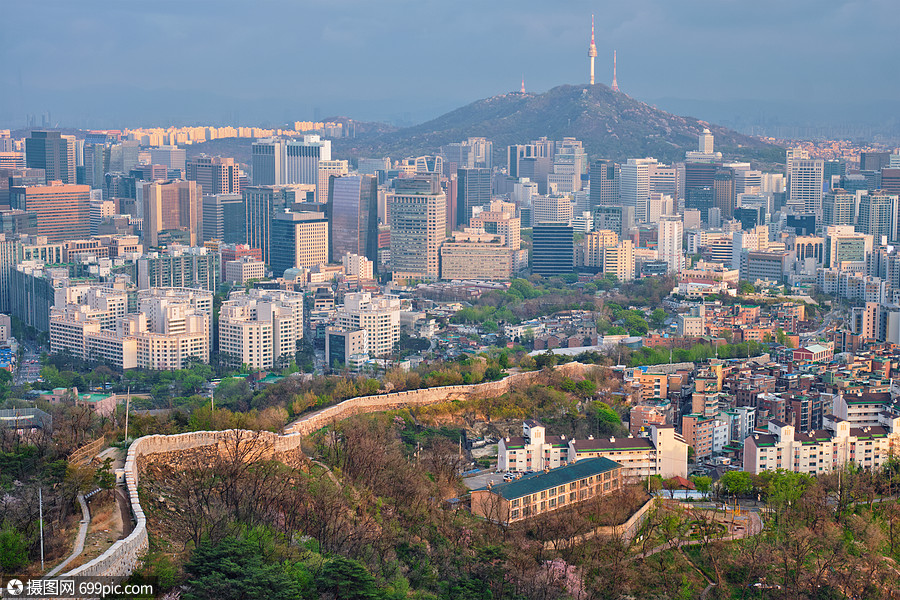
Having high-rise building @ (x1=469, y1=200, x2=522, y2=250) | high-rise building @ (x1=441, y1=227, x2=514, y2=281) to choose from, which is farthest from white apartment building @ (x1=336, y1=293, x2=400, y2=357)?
high-rise building @ (x1=469, y1=200, x2=522, y2=250)

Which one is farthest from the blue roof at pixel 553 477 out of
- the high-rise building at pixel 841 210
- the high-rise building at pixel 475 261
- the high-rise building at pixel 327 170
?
the high-rise building at pixel 327 170

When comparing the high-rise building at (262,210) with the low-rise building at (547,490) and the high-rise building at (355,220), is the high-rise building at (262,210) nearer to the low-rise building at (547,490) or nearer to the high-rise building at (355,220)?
the high-rise building at (355,220)

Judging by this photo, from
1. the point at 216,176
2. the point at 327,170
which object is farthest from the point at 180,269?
the point at 327,170

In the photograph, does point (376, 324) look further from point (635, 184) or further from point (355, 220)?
point (635, 184)

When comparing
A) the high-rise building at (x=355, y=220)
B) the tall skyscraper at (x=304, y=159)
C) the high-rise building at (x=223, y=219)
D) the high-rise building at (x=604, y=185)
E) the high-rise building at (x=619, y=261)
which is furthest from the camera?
the tall skyscraper at (x=304, y=159)

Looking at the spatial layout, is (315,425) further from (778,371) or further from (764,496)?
(778,371)
